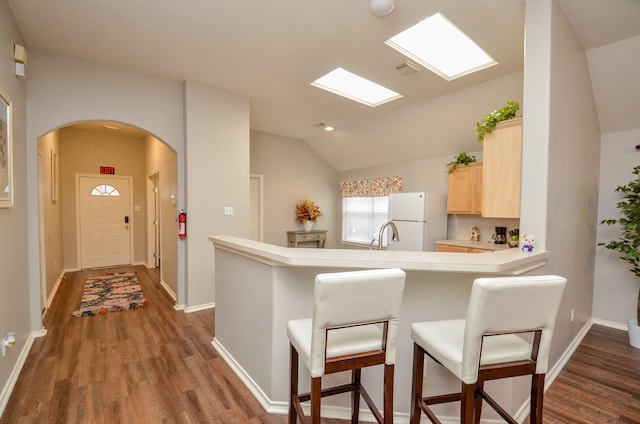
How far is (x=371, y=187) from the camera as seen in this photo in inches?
245

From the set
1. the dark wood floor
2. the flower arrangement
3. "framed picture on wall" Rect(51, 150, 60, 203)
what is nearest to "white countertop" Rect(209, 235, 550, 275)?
the dark wood floor

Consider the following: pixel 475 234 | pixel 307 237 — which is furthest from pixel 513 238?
pixel 307 237

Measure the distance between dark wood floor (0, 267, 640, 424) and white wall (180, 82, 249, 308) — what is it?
76 centimetres

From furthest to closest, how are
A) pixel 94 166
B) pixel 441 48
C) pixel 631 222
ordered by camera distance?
1. pixel 94 166
2. pixel 441 48
3. pixel 631 222

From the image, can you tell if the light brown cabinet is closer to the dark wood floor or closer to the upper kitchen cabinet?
the upper kitchen cabinet

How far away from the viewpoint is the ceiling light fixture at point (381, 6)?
2116 millimetres

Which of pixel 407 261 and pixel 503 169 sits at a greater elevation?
pixel 503 169

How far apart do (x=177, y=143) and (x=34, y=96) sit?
1349 mm

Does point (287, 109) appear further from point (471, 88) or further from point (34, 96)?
point (34, 96)

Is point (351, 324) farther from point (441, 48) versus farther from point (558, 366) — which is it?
point (441, 48)

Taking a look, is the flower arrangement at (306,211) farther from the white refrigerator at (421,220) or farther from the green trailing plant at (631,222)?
the green trailing plant at (631,222)

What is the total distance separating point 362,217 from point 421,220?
216 centimetres

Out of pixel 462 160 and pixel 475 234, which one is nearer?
pixel 462 160

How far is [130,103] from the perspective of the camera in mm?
3424
